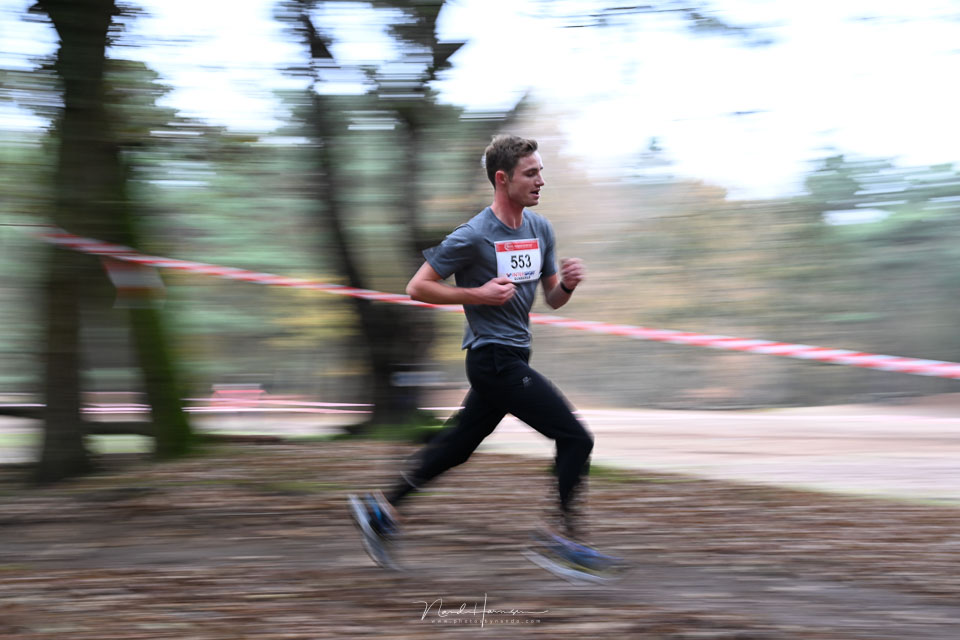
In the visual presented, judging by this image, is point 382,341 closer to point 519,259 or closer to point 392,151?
point 392,151

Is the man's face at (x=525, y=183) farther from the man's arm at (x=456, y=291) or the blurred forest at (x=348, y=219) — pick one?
the blurred forest at (x=348, y=219)

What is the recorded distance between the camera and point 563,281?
4.05m

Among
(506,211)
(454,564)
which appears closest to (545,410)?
(506,211)

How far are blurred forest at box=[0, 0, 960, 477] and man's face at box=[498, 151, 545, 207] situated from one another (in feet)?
9.86

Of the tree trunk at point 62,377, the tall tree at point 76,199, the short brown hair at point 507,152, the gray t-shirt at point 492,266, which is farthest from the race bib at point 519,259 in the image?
the tree trunk at point 62,377

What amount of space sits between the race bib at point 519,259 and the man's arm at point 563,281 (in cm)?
12

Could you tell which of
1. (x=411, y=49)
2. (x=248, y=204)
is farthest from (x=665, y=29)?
(x=248, y=204)

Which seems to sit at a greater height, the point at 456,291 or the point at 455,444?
the point at 456,291

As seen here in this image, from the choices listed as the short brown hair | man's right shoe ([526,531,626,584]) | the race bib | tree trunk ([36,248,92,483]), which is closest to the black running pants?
man's right shoe ([526,531,626,584])

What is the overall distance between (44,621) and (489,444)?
7455 millimetres

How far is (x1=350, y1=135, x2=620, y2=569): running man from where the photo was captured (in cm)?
394

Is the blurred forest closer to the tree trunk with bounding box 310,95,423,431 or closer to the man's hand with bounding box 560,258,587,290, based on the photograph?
the tree trunk with bounding box 310,95,423,431

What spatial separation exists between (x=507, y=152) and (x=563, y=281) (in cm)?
59

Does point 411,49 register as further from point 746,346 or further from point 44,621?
point 44,621
